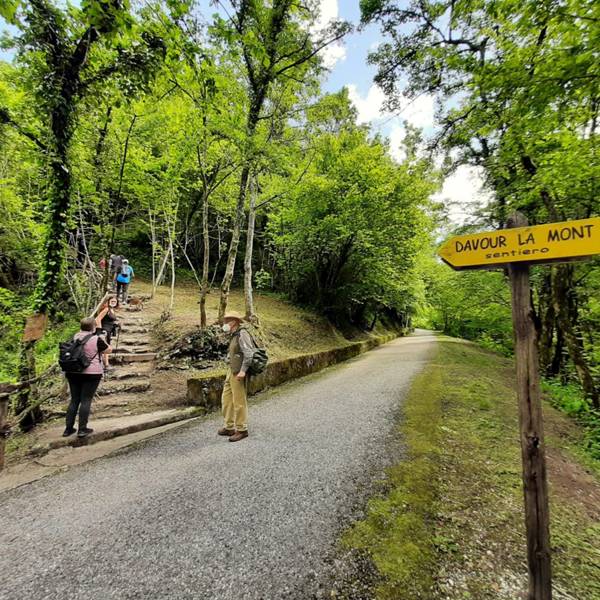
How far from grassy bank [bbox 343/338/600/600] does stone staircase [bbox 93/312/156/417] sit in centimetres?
502

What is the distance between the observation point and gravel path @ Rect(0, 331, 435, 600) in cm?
196

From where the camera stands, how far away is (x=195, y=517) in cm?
261

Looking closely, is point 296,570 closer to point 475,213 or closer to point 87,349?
point 87,349

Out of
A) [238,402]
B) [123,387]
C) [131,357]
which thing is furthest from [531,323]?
[131,357]

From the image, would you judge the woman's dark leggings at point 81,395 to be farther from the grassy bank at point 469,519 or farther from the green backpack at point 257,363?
the grassy bank at point 469,519

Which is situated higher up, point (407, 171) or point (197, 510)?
point (407, 171)

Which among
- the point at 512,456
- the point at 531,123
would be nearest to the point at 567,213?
the point at 531,123

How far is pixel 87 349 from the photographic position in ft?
13.9

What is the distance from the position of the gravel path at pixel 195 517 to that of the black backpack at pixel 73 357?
4.39ft

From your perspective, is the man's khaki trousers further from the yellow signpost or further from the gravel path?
the yellow signpost

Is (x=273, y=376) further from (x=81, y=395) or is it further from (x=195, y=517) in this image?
(x=195, y=517)

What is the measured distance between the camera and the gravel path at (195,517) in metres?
1.96

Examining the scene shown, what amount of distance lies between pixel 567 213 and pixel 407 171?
662cm

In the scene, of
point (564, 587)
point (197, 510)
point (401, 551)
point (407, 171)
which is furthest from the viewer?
point (407, 171)
